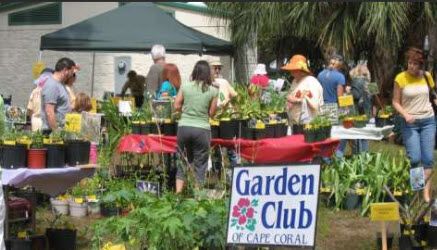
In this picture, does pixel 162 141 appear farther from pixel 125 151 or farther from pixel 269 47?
pixel 269 47

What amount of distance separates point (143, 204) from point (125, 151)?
399cm

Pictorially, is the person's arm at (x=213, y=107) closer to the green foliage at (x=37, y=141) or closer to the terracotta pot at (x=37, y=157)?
the green foliage at (x=37, y=141)

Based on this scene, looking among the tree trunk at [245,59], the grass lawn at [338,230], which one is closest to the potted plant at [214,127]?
the grass lawn at [338,230]

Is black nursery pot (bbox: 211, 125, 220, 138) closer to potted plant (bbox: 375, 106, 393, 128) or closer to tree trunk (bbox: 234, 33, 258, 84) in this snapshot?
potted plant (bbox: 375, 106, 393, 128)

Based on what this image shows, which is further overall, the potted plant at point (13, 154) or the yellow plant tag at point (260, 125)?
the yellow plant tag at point (260, 125)

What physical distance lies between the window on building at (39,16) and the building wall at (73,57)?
0.38 feet

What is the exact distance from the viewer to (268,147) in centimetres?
788

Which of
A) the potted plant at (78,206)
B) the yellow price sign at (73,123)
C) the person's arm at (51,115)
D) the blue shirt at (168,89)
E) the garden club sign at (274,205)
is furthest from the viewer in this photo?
the blue shirt at (168,89)

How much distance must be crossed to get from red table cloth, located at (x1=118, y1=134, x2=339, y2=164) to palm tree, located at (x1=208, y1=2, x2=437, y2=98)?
6.15 meters

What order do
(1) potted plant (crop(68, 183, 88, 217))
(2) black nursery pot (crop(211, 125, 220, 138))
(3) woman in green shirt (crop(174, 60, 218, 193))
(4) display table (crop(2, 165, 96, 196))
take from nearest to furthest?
(4) display table (crop(2, 165, 96, 196)) < (3) woman in green shirt (crop(174, 60, 218, 193)) < (1) potted plant (crop(68, 183, 88, 217)) < (2) black nursery pot (crop(211, 125, 220, 138))

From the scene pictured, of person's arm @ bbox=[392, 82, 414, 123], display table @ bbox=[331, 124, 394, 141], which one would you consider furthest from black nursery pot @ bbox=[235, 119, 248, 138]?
person's arm @ bbox=[392, 82, 414, 123]

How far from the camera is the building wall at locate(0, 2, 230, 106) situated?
63.9ft

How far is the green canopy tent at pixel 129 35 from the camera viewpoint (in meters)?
12.7

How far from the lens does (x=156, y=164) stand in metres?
10.2
